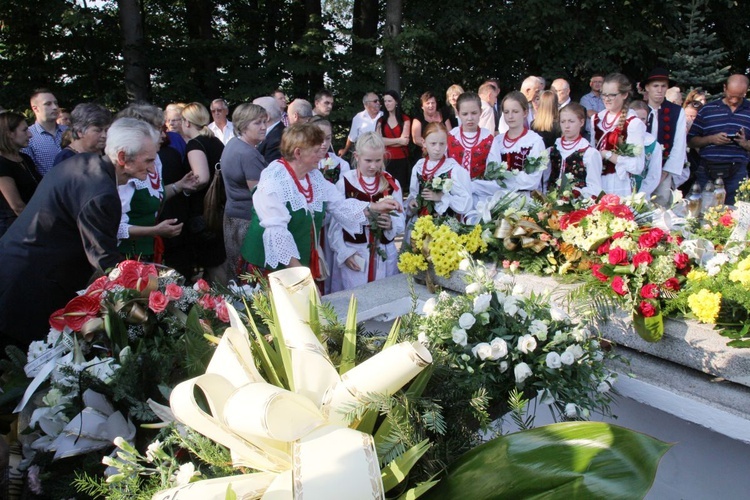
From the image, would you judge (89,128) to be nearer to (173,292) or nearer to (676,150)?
(173,292)

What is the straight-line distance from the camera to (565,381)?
189 cm

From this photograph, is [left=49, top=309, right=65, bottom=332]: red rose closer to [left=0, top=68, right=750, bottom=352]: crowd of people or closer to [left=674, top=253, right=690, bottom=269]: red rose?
[left=0, top=68, right=750, bottom=352]: crowd of people

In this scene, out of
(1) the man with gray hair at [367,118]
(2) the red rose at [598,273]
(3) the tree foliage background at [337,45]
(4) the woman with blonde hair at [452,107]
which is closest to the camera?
(2) the red rose at [598,273]

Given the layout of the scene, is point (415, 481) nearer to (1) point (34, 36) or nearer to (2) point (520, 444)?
(2) point (520, 444)

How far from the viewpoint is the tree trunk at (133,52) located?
36.2 ft

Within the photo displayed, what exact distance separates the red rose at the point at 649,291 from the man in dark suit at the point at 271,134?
324 cm

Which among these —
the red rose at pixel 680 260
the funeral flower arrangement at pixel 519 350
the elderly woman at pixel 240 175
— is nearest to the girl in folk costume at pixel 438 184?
the elderly woman at pixel 240 175

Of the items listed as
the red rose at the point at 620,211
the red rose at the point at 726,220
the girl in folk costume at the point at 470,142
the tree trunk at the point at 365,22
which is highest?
the tree trunk at the point at 365,22

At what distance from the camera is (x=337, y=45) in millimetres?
12773

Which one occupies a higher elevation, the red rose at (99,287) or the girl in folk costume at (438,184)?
the girl in folk costume at (438,184)

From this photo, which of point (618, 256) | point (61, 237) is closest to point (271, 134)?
point (61, 237)

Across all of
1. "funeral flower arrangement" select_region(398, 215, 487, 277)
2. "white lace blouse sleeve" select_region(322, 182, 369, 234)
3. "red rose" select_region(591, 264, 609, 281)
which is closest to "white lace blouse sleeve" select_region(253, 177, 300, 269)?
"white lace blouse sleeve" select_region(322, 182, 369, 234)

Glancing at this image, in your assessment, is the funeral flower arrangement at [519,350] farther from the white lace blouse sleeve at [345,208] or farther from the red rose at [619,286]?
the white lace blouse sleeve at [345,208]

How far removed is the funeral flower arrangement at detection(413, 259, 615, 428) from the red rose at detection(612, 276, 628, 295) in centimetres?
54
